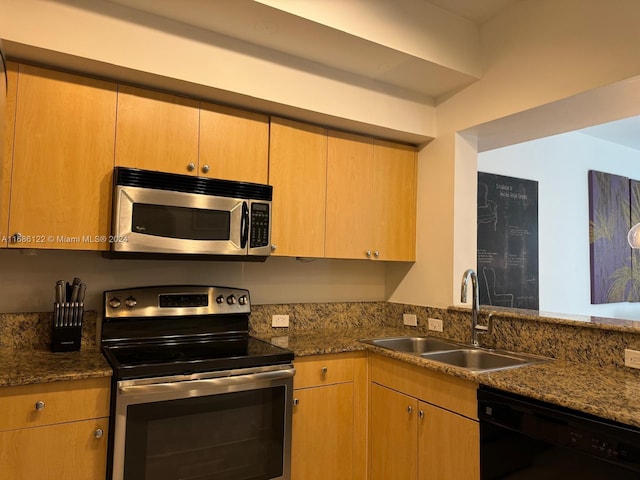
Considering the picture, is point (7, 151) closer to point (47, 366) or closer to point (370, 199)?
point (47, 366)

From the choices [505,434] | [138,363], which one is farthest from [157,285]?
[505,434]

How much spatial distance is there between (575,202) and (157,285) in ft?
12.7

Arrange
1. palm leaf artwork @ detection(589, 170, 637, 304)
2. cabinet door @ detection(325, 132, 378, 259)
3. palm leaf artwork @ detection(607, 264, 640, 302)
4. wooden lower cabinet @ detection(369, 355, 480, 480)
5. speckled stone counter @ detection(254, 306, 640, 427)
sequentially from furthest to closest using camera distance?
palm leaf artwork @ detection(607, 264, 640, 302)
palm leaf artwork @ detection(589, 170, 637, 304)
cabinet door @ detection(325, 132, 378, 259)
wooden lower cabinet @ detection(369, 355, 480, 480)
speckled stone counter @ detection(254, 306, 640, 427)

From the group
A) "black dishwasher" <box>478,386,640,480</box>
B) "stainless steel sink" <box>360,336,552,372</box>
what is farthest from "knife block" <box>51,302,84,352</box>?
"black dishwasher" <box>478,386,640,480</box>

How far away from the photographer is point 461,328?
2557 millimetres

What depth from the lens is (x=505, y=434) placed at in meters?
1.66

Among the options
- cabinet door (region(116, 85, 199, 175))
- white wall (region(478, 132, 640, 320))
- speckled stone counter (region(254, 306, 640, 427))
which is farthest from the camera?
white wall (region(478, 132, 640, 320))

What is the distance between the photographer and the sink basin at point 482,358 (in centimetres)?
209

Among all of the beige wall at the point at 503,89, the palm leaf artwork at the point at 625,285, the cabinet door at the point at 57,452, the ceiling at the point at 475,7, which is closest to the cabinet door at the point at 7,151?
the cabinet door at the point at 57,452

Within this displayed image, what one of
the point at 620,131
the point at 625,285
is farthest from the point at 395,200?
the point at 625,285

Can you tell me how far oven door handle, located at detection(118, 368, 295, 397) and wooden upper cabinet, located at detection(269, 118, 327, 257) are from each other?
718mm

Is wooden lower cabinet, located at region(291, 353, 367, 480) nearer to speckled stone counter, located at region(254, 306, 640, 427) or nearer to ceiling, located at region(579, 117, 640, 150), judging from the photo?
speckled stone counter, located at region(254, 306, 640, 427)

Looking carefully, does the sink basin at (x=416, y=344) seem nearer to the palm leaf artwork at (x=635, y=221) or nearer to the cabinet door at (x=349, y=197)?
the cabinet door at (x=349, y=197)

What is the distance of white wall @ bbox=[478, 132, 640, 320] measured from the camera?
3773 mm
